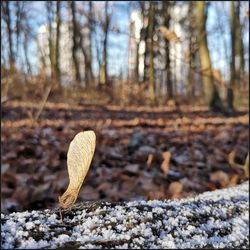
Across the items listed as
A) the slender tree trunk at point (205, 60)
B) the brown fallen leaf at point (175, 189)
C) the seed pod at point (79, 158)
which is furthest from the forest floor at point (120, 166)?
the slender tree trunk at point (205, 60)

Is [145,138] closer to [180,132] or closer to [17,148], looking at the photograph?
[180,132]

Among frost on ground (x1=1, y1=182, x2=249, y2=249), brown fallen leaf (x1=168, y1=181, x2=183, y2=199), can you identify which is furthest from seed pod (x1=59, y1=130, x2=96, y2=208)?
brown fallen leaf (x1=168, y1=181, x2=183, y2=199)

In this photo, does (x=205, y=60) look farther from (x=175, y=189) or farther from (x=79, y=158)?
(x=79, y=158)

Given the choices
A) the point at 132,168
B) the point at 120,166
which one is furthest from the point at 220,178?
the point at 120,166

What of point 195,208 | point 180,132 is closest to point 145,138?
point 180,132

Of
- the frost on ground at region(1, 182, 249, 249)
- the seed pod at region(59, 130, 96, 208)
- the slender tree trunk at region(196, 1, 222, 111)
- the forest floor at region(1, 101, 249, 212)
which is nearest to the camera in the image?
the seed pod at region(59, 130, 96, 208)

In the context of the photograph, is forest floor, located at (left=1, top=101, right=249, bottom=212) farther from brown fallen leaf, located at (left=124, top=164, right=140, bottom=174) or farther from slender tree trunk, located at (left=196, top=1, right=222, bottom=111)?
slender tree trunk, located at (left=196, top=1, right=222, bottom=111)

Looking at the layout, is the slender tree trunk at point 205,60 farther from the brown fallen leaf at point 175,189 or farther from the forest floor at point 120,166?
the brown fallen leaf at point 175,189

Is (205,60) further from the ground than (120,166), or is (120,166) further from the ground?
(205,60)
